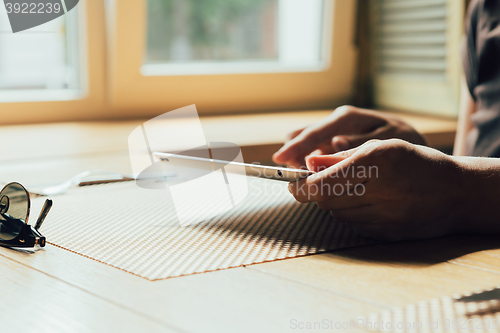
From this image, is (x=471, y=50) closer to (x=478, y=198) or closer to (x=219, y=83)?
(x=478, y=198)

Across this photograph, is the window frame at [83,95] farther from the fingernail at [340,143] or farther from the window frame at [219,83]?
the fingernail at [340,143]

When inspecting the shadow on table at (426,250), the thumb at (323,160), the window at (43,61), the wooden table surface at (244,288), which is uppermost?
the window at (43,61)

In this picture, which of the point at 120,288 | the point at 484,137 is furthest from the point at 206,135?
the point at 120,288

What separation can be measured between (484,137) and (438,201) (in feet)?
1.48

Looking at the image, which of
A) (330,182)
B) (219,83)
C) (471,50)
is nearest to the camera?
(330,182)

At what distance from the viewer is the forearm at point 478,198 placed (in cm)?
59

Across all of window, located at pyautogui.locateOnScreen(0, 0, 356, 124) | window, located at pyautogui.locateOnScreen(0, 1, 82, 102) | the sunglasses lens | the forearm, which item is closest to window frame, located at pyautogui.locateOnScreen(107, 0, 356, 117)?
window, located at pyautogui.locateOnScreen(0, 0, 356, 124)

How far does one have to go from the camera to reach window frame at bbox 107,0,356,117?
1.52 m

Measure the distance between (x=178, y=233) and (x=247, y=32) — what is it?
1482mm

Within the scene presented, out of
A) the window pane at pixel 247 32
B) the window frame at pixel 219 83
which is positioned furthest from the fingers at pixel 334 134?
the window pane at pixel 247 32

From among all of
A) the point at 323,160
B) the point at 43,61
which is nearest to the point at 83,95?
the point at 43,61

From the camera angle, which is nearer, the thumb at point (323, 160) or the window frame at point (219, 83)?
the thumb at point (323, 160)

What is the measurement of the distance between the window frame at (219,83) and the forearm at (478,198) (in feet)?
3.76

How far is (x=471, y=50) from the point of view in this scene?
1.02 metres
